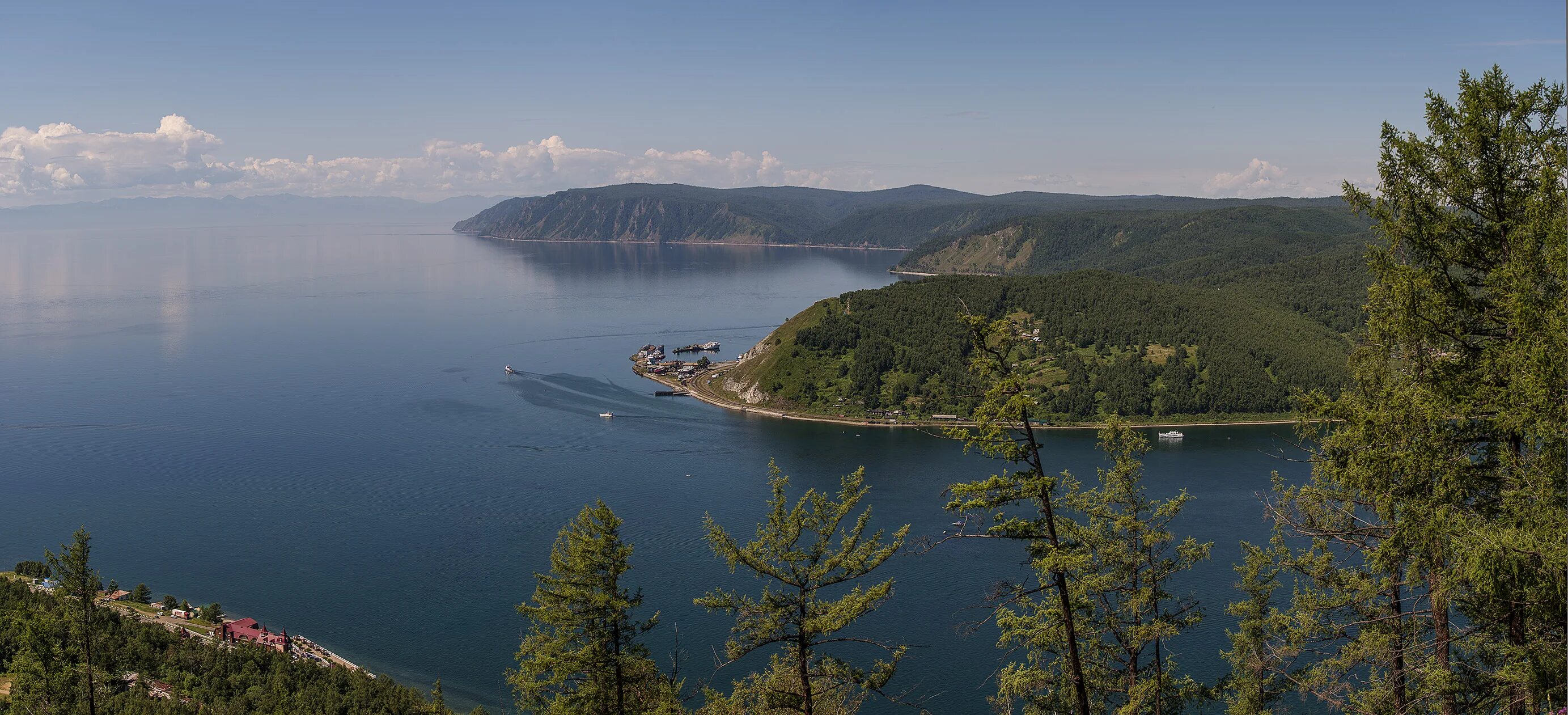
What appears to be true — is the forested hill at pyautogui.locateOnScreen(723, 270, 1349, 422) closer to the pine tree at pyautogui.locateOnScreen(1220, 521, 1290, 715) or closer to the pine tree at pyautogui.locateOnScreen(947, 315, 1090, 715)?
the pine tree at pyautogui.locateOnScreen(1220, 521, 1290, 715)

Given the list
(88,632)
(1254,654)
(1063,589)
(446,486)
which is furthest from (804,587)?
(446,486)

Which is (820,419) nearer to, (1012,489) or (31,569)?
(31,569)

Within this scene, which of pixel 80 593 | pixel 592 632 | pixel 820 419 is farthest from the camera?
pixel 820 419

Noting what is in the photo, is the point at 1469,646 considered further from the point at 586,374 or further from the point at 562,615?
the point at 586,374

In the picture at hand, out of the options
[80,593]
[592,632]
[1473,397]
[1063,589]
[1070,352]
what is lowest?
[80,593]

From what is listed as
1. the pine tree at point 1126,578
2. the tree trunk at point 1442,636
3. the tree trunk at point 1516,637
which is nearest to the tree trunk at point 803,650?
the pine tree at point 1126,578

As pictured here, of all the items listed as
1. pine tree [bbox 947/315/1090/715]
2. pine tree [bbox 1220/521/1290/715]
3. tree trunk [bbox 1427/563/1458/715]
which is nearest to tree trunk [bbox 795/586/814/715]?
pine tree [bbox 947/315/1090/715]

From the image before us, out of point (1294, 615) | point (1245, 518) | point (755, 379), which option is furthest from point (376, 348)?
point (1294, 615)
